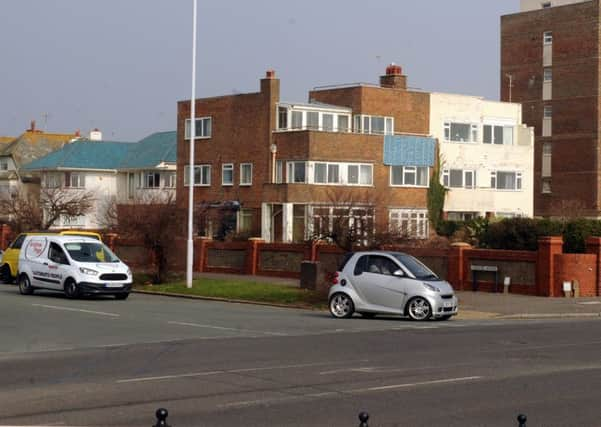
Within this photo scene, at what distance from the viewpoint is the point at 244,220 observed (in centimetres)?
6066

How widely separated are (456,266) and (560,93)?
3924 centimetres

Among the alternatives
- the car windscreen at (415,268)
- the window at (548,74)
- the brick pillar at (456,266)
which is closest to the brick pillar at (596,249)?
the brick pillar at (456,266)

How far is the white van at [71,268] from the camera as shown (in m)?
31.3

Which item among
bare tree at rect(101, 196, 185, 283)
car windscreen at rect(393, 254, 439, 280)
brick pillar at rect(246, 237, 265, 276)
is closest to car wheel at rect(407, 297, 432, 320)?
car windscreen at rect(393, 254, 439, 280)

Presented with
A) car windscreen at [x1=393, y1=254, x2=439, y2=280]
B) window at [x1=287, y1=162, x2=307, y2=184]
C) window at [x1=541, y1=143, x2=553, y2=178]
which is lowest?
car windscreen at [x1=393, y1=254, x2=439, y2=280]

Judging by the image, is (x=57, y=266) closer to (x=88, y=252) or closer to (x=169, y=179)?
(x=88, y=252)

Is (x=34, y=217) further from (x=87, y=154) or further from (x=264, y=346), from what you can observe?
(x=264, y=346)

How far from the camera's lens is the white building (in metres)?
64.0

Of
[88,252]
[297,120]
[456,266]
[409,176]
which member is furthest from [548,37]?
[88,252]

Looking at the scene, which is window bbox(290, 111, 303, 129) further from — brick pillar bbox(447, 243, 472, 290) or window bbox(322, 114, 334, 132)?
brick pillar bbox(447, 243, 472, 290)

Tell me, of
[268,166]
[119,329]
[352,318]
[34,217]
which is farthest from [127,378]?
[268,166]

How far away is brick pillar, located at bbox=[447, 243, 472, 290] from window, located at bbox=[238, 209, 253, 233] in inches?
935

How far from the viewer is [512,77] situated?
76750 mm

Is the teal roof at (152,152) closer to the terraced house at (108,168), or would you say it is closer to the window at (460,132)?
the terraced house at (108,168)
